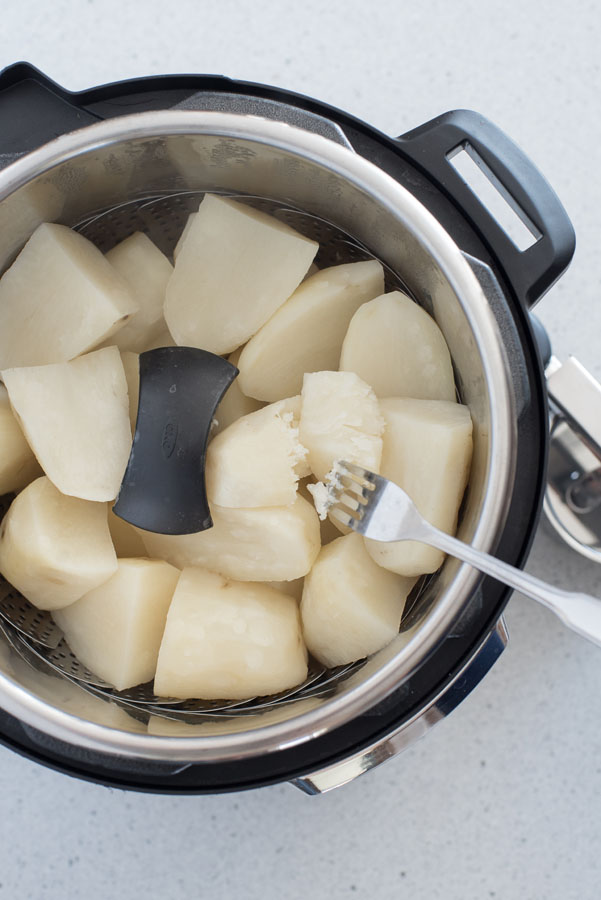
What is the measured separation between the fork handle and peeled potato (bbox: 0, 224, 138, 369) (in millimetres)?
397

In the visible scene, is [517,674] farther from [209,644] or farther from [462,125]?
[462,125]

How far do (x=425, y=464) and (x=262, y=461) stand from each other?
15cm

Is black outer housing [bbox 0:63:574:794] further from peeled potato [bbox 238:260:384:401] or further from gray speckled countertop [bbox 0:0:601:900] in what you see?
gray speckled countertop [bbox 0:0:601:900]

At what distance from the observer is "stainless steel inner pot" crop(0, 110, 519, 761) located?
0.59 meters

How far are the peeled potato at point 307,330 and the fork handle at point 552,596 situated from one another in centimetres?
27

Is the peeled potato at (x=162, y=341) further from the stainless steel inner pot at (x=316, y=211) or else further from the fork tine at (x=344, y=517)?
the fork tine at (x=344, y=517)

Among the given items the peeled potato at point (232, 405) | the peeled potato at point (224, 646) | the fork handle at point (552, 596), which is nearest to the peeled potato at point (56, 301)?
the peeled potato at point (232, 405)

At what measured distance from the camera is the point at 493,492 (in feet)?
1.94

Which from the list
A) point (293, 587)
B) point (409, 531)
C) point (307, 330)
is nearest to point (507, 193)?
point (307, 330)

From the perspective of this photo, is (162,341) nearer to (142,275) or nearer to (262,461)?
(142,275)

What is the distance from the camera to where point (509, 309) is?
674 mm

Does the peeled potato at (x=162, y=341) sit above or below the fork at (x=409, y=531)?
above

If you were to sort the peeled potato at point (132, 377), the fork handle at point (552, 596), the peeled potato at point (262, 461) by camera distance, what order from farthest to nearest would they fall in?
1. the peeled potato at point (132, 377)
2. the peeled potato at point (262, 461)
3. the fork handle at point (552, 596)

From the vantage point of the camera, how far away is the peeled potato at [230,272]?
27.8 inches
